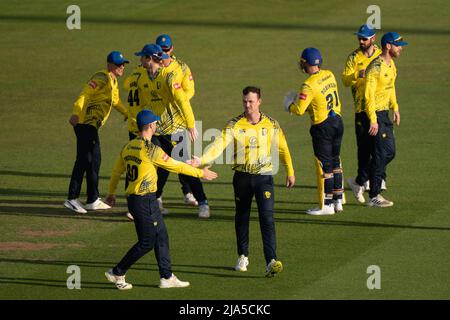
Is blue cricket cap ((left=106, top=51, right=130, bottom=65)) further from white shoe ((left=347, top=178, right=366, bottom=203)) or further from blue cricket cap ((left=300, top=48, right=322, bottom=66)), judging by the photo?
white shoe ((left=347, top=178, right=366, bottom=203))

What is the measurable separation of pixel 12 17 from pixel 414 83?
41.0 ft

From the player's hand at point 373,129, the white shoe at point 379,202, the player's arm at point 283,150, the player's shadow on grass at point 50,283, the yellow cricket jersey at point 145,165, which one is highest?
the player's hand at point 373,129

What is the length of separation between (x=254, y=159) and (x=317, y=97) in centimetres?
306

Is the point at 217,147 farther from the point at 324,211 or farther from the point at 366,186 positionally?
the point at 366,186

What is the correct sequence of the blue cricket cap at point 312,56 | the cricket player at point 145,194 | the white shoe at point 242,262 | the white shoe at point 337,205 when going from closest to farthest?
the cricket player at point 145,194, the white shoe at point 242,262, the blue cricket cap at point 312,56, the white shoe at point 337,205

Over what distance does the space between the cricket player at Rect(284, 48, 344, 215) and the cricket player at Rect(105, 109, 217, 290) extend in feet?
11.8

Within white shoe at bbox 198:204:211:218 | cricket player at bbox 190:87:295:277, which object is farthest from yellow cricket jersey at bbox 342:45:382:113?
cricket player at bbox 190:87:295:277

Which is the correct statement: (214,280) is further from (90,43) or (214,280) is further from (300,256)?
(90,43)

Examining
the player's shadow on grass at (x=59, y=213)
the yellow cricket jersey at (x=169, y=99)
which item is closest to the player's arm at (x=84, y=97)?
the yellow cricket jersey at (x=169, y=99)

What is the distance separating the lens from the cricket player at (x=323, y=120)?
1747 cm

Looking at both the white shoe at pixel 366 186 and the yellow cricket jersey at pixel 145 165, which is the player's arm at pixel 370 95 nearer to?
the white shoe at pixel 366 186

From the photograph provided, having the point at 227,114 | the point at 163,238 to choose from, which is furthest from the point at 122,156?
the point at 227,114

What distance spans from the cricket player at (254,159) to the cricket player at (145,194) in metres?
0.55

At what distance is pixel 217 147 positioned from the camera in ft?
48.6
